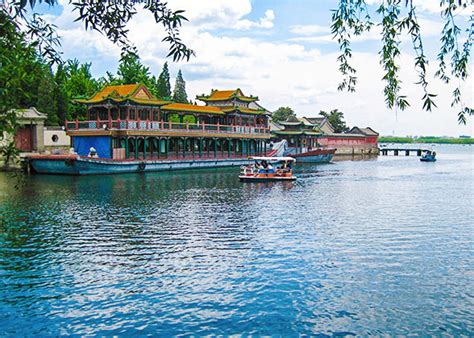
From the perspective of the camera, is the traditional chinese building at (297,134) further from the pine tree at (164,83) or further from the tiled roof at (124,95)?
the tiled roof at (124,95)

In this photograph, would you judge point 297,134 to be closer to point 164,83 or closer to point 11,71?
point 164,83

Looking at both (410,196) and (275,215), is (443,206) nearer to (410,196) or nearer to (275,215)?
(410,196)

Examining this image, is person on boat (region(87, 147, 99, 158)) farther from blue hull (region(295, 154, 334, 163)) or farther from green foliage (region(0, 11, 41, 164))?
green foliage (region(0, 11, 41, 164))

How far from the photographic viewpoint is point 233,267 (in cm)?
1466

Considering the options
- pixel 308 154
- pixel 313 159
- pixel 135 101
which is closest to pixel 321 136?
pixel 313 159

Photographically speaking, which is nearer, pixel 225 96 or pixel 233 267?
pixel 233 267

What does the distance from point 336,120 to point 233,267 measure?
102m

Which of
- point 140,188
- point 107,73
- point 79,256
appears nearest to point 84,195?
point 140,188

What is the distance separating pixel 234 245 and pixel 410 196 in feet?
60.3

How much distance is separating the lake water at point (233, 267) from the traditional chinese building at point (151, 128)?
20702 mm

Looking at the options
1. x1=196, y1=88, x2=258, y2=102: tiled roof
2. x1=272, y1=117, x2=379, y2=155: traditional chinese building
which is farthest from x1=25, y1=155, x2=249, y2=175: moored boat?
x1=272, y1=117, x2=379, y2=155: traditional chinese building

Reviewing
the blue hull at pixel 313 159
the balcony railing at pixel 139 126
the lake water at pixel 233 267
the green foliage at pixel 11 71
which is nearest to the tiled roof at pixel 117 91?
the balcony railing at pixel 139 126

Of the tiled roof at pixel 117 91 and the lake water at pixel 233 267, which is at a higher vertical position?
the tiled roof at pixel 117 91

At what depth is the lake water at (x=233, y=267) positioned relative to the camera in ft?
35.8
